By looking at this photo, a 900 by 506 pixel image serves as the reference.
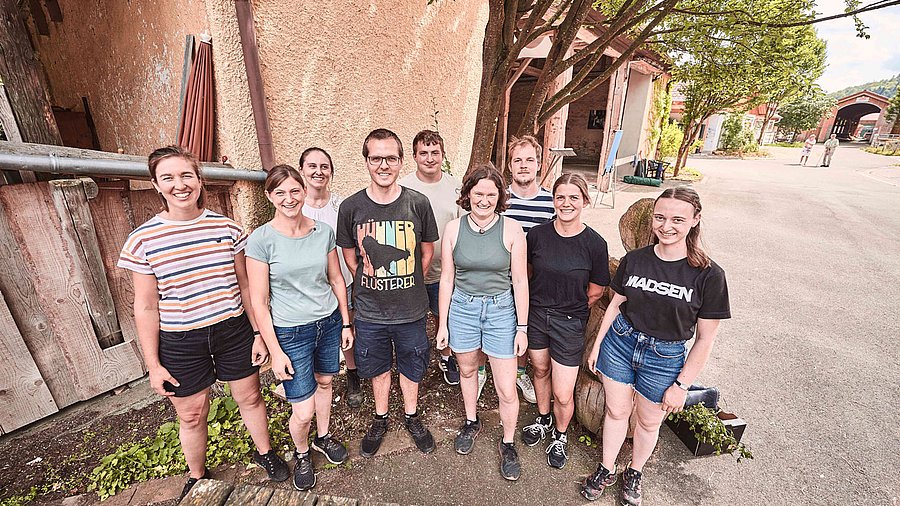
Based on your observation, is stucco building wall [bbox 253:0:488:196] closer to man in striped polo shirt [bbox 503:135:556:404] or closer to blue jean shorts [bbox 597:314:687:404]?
man in striped polo shirt [bbox 503:135:556:404]

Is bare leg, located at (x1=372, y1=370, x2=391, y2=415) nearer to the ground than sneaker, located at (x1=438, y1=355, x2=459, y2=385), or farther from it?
farther from it

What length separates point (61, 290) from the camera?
8.43 ft

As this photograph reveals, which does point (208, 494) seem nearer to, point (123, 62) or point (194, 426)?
point (194, 426)

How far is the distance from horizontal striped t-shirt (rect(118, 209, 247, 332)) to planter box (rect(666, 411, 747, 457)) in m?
3.08

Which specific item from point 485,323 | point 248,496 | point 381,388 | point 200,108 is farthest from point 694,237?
point 200,108

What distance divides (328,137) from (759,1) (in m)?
7.73

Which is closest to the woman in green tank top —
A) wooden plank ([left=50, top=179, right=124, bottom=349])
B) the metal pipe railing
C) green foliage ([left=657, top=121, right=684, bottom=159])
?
the metal pipe railing

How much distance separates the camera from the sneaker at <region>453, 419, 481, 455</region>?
2709mm

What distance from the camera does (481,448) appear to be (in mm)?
2768

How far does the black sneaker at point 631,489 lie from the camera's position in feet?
7.65

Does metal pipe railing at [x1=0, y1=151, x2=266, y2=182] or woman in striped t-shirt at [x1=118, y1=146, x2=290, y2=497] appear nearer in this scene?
woman in striped t-shirt at [x1=118, y1=146, x2=290, y2=497]

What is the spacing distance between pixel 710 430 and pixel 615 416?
81 centimetres

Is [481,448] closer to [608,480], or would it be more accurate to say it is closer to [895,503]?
[608,480]

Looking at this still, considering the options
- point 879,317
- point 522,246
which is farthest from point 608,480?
point 879,317
